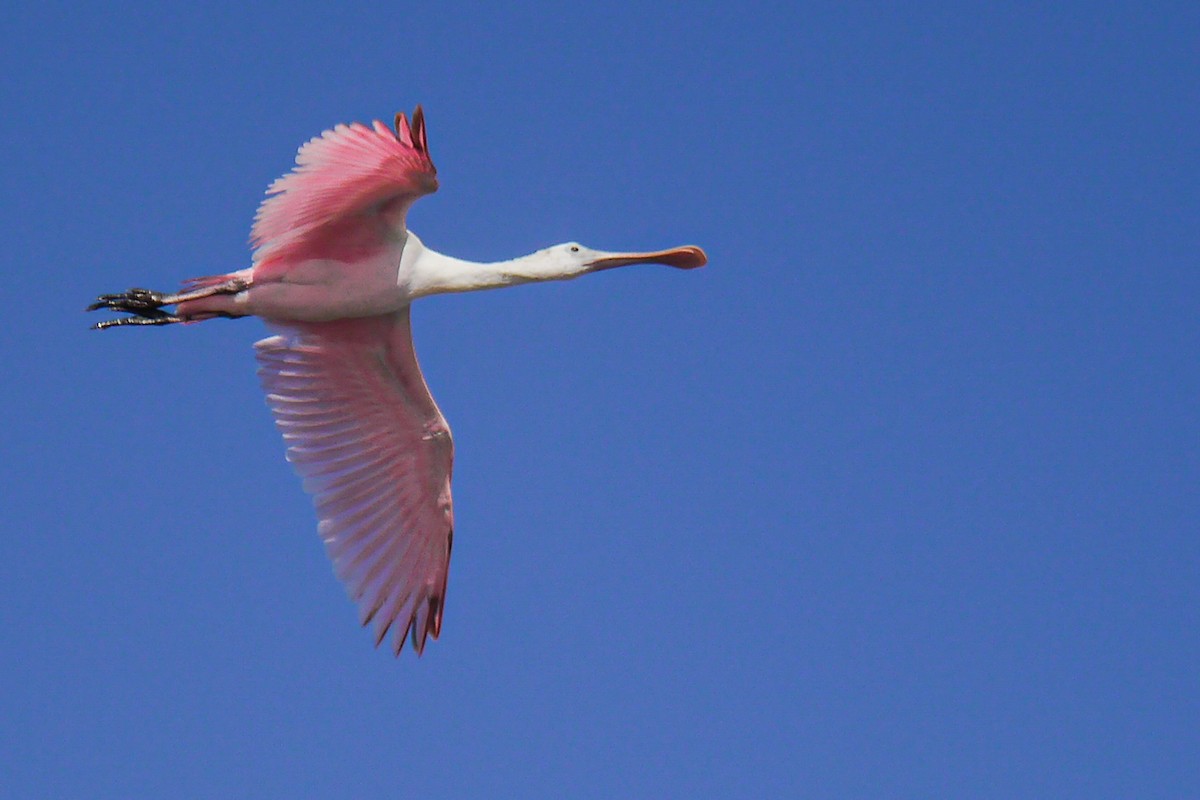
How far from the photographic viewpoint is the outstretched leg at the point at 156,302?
12.1 m

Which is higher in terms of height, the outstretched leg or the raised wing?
the raised wing

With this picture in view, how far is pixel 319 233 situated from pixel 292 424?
180cm

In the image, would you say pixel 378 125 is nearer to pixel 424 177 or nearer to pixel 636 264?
pixel 424 177

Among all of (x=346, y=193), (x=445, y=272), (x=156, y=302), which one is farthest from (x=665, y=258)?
(x=156, y=302)

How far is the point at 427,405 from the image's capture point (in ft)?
44.4

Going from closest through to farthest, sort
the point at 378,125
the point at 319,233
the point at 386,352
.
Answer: the point at 378,125
the point at 319,233
the point at 386,352

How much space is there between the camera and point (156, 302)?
476 inches

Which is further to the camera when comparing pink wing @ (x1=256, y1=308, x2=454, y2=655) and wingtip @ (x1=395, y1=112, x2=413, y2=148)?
pink wing @ (x1=256, y1=308, x2=454, y2=655)

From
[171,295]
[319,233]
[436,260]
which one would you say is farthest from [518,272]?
[171,295]

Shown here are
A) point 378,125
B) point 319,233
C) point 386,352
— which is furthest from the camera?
point 386,352

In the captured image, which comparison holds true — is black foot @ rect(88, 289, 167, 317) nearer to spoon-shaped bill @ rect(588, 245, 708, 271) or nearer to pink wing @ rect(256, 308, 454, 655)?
pink wing @ rect(256, 308, 454, 655)

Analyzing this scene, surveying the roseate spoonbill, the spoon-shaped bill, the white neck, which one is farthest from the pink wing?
the spoon-shaped bill

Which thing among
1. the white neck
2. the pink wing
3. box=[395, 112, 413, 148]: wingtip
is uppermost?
box=[395, 112, 413, 148]: wingtip

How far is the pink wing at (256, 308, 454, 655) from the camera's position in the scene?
13109mm
